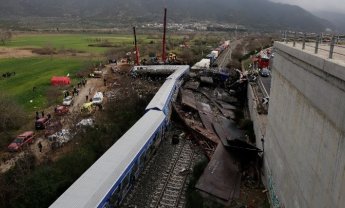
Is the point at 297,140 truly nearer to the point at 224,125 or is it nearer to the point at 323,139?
the point at 323,139

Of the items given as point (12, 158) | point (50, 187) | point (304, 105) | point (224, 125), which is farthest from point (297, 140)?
point (12, 158)

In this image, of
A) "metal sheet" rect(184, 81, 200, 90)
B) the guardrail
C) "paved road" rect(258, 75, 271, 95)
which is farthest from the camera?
"metal sheet" rect(184, 81, 200, 90)

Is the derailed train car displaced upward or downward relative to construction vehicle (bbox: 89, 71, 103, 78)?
upward

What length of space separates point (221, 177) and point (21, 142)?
53.6ft

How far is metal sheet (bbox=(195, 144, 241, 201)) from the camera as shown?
19.5 metres

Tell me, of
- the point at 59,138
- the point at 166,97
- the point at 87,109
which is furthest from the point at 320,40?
the point at 87,109

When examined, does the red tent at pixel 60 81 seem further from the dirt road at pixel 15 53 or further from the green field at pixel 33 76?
the dirt road at pixel 15 53

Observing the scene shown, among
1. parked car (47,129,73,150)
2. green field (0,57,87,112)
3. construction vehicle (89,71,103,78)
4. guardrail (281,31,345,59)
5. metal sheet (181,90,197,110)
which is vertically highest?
guardrail (281,31,345,59)

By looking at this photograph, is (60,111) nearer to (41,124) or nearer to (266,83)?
(41,124)

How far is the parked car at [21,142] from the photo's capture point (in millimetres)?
27781

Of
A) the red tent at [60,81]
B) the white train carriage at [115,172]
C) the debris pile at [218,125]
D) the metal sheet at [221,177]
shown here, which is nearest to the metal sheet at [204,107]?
the debris pile at [218,125]

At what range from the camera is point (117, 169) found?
18062 millimetres

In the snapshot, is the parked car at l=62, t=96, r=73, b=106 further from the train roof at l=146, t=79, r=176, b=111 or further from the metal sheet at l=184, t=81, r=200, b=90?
the metal sheet at l=184, t=81, r=200, b=90

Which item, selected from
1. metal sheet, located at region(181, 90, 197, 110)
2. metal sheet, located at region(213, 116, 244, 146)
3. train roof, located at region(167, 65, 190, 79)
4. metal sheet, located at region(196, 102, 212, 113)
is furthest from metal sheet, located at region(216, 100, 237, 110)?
train roof, located at region(167, 65, 190, 79)
